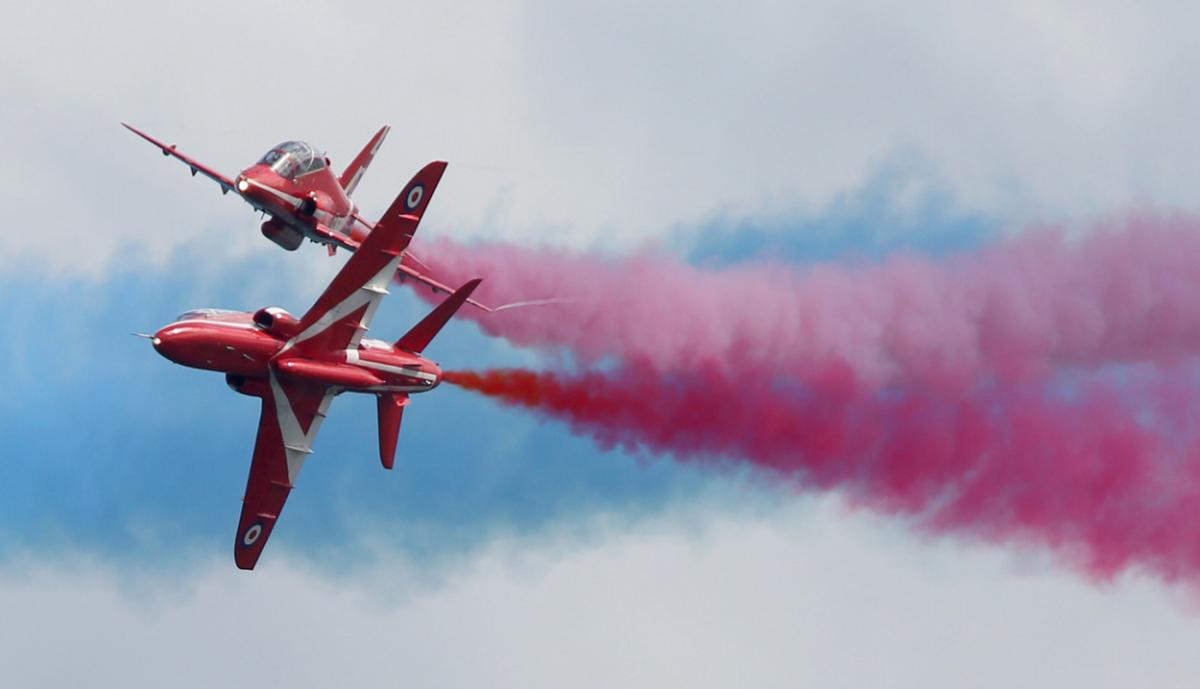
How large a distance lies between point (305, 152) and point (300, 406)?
27.6ft

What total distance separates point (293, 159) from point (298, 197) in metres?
0.99

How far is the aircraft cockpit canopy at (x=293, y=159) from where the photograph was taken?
58.3 metres

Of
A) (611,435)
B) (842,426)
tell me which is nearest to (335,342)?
(611,435)

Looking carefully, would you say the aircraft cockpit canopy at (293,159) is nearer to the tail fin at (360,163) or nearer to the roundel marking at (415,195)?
the tail fin at (360,163)

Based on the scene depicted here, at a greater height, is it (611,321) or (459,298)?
(611,321)

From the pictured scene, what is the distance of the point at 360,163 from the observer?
6153 cm

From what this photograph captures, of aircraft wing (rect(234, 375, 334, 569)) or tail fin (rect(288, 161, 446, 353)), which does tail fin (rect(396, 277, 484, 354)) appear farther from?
aircraft wing (rect(234, 375, 334, 569))

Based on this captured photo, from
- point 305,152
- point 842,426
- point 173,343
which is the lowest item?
point 173,343

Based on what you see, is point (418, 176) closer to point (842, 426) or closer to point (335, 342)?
point (335, 342)

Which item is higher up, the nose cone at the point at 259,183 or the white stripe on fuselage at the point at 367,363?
the nose cone at the point at 259,183

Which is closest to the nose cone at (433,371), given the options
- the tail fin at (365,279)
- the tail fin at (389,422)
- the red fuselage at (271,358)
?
the red fuselage at (271,358)

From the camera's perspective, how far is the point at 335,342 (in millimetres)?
51188

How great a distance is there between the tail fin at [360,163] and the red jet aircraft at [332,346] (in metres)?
9.56

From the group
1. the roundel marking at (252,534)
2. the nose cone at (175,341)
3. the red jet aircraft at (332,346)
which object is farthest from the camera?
the roundel marking at (252,534)
